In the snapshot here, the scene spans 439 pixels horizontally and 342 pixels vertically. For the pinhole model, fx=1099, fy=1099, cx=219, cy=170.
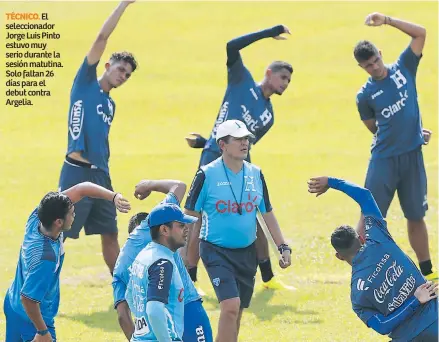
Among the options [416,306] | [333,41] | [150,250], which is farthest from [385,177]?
[333,41]

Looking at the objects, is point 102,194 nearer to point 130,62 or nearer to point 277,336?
point 277,336

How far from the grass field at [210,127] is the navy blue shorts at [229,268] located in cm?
121

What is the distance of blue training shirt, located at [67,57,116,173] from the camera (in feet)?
41.5

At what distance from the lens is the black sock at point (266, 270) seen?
13.2 meters

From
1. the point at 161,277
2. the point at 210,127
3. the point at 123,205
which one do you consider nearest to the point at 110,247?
the point at 123,205

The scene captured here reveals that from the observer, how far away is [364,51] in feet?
40.9

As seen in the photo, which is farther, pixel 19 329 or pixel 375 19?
pixel 375 19

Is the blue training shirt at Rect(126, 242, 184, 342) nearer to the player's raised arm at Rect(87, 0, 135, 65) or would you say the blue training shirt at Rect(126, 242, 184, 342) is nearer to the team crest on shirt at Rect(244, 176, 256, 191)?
the team crest on shirt at Rect(244, 176, 256, 191)

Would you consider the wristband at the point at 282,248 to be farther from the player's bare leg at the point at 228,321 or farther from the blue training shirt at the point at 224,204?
the player's bare leg at the point at 228,321

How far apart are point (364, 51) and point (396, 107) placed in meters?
0.91

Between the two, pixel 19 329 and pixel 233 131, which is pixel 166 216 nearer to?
pixel 19 329

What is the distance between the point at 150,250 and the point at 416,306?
85.0 inches

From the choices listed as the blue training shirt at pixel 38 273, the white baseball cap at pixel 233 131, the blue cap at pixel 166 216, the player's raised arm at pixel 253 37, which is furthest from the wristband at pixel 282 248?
the player's raised arm at pixel 253 37

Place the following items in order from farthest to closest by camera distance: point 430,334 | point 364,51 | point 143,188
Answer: point 364,51 < point 143,188 < point 430,334
